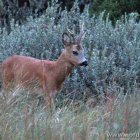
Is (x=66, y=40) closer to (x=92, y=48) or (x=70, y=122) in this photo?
(x=92, y=48)

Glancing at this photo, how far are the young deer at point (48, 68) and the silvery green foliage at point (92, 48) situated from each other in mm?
328

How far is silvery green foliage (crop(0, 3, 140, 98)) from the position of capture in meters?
10.8

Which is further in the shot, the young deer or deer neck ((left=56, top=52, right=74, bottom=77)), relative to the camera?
deer neck ((left=56, top=52, right=74, bottom=77))

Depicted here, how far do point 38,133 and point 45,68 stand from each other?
4.49 m

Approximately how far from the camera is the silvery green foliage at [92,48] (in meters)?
10.8

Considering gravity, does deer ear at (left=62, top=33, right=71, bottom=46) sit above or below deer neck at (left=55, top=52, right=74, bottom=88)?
above

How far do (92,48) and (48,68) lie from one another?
3.95 ft

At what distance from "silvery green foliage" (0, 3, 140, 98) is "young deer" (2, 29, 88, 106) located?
1.08 feet

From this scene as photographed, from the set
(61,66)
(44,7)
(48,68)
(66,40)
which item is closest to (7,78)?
(48,68)

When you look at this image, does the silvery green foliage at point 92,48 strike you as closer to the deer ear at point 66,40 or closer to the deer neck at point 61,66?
the deer neck at point 61,66

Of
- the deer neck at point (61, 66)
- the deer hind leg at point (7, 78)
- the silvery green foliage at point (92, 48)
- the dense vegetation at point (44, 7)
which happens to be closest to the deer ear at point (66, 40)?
the deer neck at point (61, 66)

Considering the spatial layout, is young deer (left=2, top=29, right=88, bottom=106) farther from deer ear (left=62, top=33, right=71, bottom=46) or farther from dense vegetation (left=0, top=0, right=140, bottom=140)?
dense vegetation (left=0, top=0, right=140, bottom=140)

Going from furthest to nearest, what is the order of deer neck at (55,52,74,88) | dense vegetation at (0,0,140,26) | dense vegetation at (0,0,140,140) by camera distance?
dense vegetation at (0,0,140,26)
deer neck at (55,52,74,88)
dense vegetation at (0,0,140,140)

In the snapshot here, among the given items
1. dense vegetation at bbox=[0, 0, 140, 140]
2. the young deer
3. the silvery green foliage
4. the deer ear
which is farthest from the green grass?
the silvery green foliage
